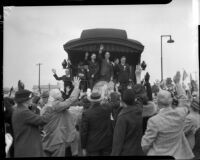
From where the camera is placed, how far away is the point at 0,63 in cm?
425

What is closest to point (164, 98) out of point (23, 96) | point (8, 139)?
point (23, 96)

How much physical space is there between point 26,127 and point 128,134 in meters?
1.11

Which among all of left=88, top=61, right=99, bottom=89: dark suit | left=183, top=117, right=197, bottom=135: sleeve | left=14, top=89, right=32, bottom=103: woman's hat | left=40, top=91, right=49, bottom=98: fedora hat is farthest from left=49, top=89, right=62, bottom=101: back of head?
left=183, top=117, right=197, bottom=135: sleeve

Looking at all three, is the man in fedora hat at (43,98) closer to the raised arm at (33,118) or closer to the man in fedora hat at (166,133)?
the raised arm at (33,118)

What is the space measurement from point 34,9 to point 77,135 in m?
1.61

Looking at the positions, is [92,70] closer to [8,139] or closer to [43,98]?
[43,98]

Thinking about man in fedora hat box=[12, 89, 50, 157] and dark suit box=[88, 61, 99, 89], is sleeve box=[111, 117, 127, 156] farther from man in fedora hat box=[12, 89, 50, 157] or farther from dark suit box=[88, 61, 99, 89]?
man in fedora hat box=[12, 89, 50, 157]

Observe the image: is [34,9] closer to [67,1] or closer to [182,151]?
[67,1]

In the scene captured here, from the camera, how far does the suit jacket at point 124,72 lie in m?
4.67

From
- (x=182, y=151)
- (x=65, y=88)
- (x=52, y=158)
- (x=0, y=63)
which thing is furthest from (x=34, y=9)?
(x=182, y=151)

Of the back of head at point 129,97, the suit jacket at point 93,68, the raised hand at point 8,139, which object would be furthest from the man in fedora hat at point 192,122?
the raised hand at point 8,139

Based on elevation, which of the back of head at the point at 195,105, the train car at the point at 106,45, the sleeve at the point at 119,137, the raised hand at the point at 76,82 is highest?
the train car at the point at 106,45

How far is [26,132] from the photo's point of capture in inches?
176

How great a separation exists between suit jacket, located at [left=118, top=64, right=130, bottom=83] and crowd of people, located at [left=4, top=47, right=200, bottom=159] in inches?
0.5
